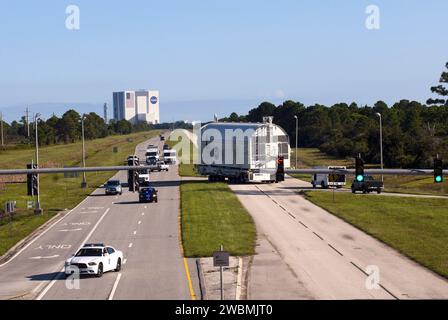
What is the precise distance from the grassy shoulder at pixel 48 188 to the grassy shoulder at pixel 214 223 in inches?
436

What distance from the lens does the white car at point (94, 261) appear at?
3678 centimetres

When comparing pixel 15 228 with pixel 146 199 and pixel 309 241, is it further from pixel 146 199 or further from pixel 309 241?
pixel 309 241

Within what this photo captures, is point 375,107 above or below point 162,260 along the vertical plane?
above

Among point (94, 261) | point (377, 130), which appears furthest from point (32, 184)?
point (377, 130)

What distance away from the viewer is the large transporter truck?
80188mm

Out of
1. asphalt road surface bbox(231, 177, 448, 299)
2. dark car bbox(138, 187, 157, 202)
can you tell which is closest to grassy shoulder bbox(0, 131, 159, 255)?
dark car bbox(138, 187, 157, 202)

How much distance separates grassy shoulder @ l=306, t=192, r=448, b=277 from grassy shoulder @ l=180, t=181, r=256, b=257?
753cm

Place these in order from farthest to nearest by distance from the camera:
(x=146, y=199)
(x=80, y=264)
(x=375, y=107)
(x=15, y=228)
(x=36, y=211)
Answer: (x=375, y=107), (x=146, y=199), (x=36, y=211), (x=15, y=228), (x=80, y=264)

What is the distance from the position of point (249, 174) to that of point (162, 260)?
147 ft

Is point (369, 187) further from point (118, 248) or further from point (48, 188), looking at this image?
point (48, 188)

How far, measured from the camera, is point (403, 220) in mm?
56562

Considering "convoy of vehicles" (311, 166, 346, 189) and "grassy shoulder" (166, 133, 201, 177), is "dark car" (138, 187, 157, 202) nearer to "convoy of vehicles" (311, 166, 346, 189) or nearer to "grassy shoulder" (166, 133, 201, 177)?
"convoy of vehicles" (311, 166, 346, 189)
